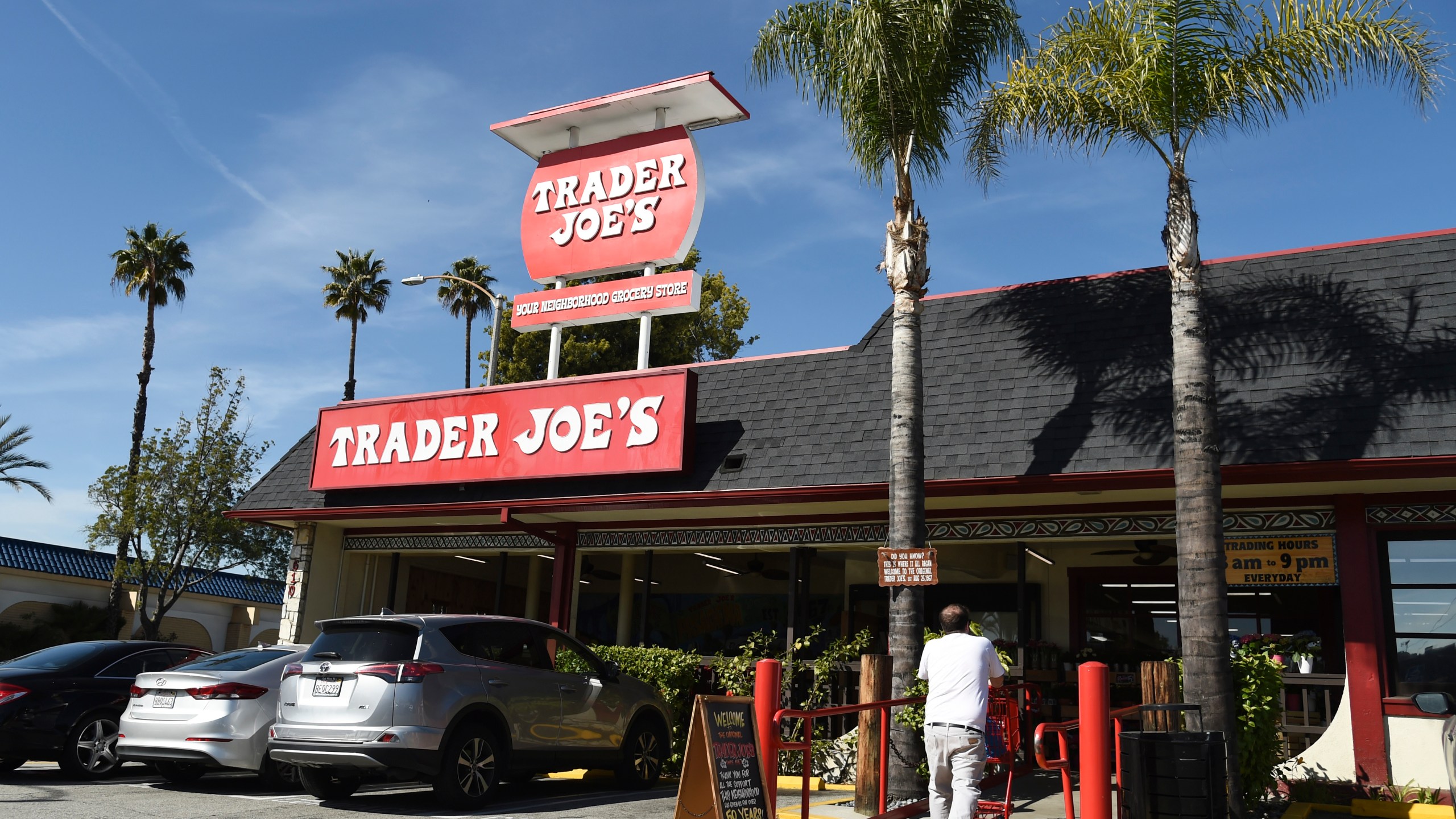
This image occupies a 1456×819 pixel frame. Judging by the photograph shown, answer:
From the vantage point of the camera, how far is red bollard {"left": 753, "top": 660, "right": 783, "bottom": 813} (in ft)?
24.8

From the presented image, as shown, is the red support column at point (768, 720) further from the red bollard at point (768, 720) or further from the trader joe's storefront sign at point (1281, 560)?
the trader joe's storefront sign at point (1281, 560)

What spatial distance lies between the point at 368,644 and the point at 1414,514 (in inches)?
402

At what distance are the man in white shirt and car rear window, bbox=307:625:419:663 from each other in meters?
4.45

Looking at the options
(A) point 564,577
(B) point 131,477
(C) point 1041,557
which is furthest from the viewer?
(B) point 131,477

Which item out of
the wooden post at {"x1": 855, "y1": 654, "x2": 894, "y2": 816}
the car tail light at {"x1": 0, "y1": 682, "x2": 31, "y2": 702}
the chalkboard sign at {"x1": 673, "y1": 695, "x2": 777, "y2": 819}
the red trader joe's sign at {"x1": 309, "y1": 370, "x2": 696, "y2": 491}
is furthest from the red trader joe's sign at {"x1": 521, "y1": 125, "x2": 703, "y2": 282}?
the chalkboard sign at {"x1": 673, "y1": 695, "x2": 777, "y2": 819}

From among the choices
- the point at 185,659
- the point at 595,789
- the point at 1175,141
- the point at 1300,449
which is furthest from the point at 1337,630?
the point at 185,659

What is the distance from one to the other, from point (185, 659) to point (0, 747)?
2.22 meters

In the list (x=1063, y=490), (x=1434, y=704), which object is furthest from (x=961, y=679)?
(x=1063, y=490)

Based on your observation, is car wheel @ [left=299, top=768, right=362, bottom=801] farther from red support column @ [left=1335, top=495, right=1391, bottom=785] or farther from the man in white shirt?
red support column @ [left=1335, top=495, right=1391, bottom=785]

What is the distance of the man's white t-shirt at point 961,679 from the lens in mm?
7324

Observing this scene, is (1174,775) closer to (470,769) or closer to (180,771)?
(470,769)

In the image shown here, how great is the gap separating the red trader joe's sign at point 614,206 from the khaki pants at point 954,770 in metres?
10.3

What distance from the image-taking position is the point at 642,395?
1471 cm

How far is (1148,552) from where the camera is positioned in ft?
48.3
